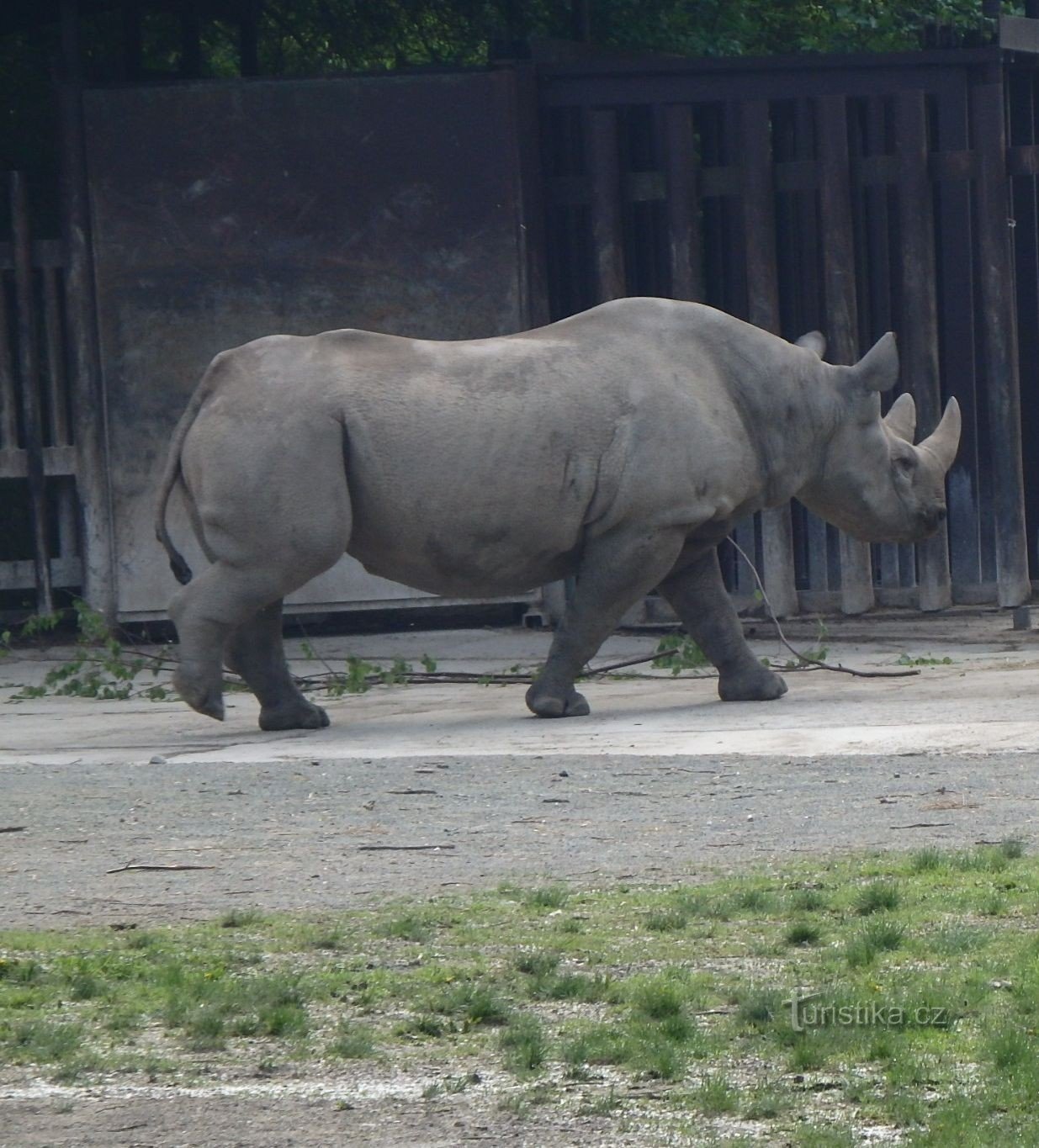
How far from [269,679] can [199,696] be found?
35 centimetres

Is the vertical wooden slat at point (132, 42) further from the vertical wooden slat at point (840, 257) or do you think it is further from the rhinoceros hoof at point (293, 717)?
the rhinoceros hoof at point (293, 717)

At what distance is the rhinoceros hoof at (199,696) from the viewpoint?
8.16m

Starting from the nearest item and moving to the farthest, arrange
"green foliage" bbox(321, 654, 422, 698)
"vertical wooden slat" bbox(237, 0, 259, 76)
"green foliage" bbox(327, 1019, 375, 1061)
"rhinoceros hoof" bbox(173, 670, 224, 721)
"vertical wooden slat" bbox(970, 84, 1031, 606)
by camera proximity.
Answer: "green foliage" bbox(327, 1019, 375, 1061) → "rhinoceros hoof" bbox(173, 670, 224, 721) → "green foliage" bbox(321, 654, 422, 698) → "vertical wooden slat" bbox(970, 84, 1031, 606) → "vertical wooden slat" bbox(237, 0, 259, 76)

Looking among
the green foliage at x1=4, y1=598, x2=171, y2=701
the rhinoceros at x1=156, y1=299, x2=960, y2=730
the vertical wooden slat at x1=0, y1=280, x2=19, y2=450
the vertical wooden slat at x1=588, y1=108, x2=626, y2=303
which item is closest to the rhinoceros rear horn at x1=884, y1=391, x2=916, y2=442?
the rhinoceros at x1=156, y1=299, x2=960, y2=730

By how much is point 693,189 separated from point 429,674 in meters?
3.16

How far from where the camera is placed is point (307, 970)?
178 inches

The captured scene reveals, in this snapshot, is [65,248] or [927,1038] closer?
[927,1038]

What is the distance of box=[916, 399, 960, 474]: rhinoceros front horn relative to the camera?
30.8 feet

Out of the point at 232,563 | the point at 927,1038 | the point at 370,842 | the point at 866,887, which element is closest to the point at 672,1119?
the point at 927,1038

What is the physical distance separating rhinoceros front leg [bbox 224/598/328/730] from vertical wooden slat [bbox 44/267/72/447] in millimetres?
3852

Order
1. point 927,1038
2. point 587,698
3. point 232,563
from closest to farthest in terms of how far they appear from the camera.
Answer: point 927,1038 < point 232,563 < point 587,698

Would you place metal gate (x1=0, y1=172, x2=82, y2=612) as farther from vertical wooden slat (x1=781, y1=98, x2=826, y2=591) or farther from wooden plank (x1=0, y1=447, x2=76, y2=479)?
vertical wooden slat (x1=781, y1=98, x2=826, y2=591)

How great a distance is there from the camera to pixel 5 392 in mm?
11961

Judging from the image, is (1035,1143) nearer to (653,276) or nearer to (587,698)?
(587,698)
